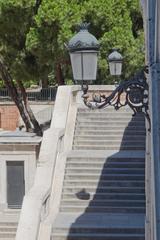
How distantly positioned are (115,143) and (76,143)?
34.4 inches

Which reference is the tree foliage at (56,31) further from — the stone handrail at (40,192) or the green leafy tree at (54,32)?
the stone handrail at (40,192)

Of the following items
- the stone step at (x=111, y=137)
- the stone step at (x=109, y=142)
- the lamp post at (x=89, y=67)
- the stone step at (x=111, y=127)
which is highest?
the lamp post at (x=89, y=67)

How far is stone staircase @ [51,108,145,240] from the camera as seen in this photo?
37.0ft

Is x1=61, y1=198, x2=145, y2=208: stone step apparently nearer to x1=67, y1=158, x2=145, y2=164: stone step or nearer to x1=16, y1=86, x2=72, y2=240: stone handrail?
x1=16, y1=86, x2=72, y2=240: stone handrail

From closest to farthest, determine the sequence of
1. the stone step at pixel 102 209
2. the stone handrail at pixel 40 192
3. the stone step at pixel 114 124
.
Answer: the stone handrail at pixel 40 192 → the stone step at pixel 102 209 → the stone step at pixel 114 124

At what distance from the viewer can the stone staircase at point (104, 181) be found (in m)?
11.3

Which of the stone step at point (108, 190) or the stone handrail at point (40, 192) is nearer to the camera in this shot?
the stone handrail at point (40, 192)

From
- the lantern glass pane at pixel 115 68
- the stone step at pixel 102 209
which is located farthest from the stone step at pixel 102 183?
the lantern glass pane at pixel 115 68

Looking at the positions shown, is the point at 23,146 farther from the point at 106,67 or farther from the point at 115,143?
the point at 106,67

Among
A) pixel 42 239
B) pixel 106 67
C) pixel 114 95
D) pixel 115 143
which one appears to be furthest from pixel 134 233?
pixel 106 67

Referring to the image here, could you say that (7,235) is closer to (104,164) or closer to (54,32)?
(104,164)

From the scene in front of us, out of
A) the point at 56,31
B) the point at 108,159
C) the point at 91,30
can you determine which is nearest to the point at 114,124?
the point at 108,159

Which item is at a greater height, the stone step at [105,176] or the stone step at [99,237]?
the stone step at [105,176]

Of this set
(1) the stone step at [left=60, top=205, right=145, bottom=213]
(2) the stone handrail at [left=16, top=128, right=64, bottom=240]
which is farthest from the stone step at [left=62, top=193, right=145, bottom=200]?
(2) the stone handrail at [left=16, top=128, right=64, bottom=240]
